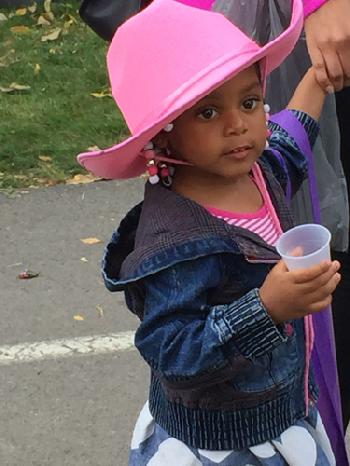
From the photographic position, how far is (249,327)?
177 cm

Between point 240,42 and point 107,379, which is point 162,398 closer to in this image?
point 240,42

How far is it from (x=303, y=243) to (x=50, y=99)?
4.86m

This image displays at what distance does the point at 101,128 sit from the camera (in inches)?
231

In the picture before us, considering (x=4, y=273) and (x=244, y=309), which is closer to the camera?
(x=244, y=309)

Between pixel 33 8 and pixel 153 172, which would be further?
pixel 33 8

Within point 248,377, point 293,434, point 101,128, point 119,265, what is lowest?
point 101,128

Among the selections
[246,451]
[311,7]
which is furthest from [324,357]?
[311,7]

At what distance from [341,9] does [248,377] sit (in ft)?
2.42

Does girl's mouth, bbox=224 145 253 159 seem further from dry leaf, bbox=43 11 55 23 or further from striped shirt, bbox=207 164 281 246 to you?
dry leaf, bbox=43 11 55 23

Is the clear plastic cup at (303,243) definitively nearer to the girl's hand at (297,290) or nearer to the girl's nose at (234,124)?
the girl's hand at (297,290)

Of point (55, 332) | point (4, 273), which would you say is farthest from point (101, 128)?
point (55, 332)

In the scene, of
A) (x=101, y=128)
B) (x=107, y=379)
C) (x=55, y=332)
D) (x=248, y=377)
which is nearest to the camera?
(x=248, y=377)

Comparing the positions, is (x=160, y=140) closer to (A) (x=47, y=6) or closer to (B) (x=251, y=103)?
(B) (x=251, y=103)

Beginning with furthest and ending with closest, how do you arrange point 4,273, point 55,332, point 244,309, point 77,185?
point 77,185, point 4,273, point 55,332, point 244,309
